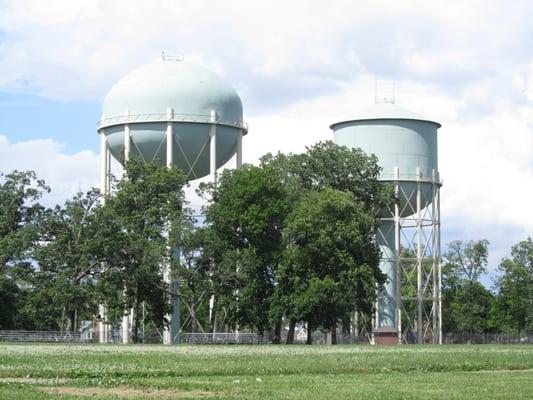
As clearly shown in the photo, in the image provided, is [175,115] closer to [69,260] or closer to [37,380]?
[69,260]

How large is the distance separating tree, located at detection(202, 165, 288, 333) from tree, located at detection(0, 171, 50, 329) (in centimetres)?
1163

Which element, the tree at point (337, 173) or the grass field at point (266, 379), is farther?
the tree at point (337, 173)

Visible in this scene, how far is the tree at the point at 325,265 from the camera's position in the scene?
7269cm

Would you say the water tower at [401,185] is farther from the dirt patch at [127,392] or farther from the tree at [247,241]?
the dirt patch at [127,392]

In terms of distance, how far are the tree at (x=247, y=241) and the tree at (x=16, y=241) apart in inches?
458

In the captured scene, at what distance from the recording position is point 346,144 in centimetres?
9038

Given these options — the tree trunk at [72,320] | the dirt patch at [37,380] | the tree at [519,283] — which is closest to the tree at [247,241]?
the tree trunk at [72,320]

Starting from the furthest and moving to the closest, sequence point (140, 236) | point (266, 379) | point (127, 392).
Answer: point (140, 236), point (266, 379), point (127, 392)

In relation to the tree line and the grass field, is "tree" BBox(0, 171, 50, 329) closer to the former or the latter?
the tree line

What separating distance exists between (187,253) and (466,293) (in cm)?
4931

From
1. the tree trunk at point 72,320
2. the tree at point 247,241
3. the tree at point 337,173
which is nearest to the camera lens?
the tree at point 247,241

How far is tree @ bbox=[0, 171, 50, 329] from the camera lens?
73438 millimetres

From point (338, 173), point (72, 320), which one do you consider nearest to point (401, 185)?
point (338, 173)

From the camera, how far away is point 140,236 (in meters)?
74.4
